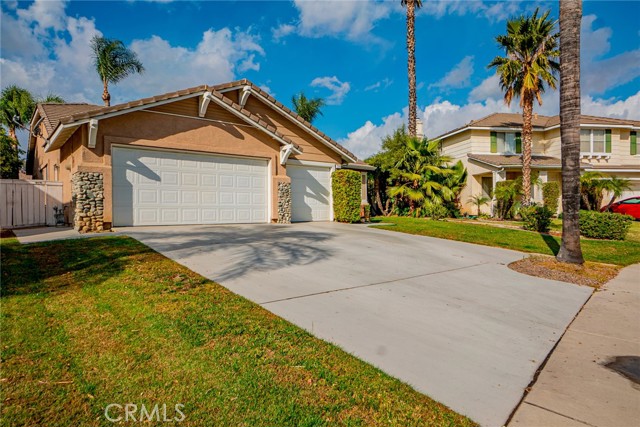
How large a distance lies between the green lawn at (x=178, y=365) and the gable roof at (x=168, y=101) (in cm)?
635

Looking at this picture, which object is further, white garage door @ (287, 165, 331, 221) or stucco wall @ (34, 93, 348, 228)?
white garage door @ (287, 165, 331, 221)

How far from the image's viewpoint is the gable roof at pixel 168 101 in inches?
356

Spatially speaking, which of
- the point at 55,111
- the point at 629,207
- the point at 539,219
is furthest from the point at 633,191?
the point at 55,111

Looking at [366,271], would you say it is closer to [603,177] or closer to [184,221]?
[184,221]

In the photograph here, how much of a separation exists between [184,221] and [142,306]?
7.50 metres

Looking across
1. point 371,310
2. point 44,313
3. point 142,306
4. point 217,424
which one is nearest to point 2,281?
point 44,313

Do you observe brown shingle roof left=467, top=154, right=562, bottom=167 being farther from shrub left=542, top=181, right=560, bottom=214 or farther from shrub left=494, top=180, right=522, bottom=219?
shrub left=494, top=180, right=522, bottom=219

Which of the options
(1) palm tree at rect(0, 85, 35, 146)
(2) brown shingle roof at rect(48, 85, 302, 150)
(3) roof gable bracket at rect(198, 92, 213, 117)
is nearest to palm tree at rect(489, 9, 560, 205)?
(2) brown shingle roof at rect(48, 85, 302, 150)

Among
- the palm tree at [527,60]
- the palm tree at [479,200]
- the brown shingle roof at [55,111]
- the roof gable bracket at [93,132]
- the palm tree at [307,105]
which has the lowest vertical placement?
the palm tree at [479,200]

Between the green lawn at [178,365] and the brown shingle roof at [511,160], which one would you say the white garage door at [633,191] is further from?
the green lawn at [178,365]

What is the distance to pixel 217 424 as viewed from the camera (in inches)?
80.0

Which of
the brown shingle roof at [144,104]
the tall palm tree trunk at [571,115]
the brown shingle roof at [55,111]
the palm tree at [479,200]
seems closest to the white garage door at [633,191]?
the palm tree at [479,200]

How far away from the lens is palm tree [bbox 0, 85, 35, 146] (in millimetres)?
24406

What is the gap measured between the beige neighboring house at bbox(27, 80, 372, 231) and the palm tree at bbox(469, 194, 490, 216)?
10561mm
